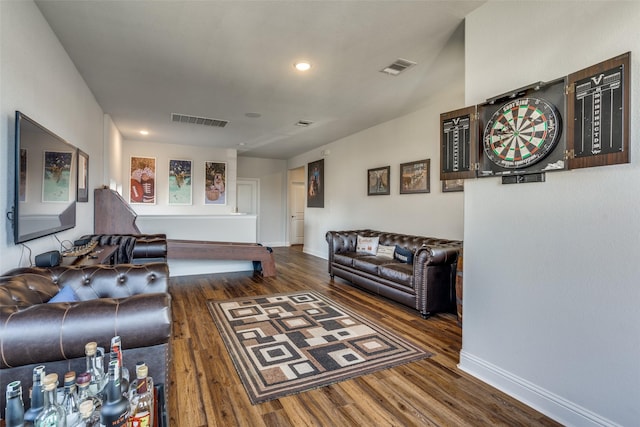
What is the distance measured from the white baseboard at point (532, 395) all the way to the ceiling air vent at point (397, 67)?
8.77 feet

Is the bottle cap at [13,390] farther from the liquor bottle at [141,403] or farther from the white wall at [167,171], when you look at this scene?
the white wall at [167,171]

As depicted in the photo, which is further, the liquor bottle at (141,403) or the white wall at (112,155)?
the white wall at (112,155)

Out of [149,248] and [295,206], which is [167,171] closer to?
[149,248]

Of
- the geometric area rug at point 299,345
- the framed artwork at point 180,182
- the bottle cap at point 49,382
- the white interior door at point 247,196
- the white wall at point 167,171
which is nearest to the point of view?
the bottle cap at point 49,382

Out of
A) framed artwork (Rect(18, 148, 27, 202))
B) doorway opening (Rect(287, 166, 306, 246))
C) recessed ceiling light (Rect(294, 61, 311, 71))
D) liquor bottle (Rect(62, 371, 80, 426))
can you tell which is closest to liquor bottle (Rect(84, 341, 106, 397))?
liquor bottle (Rect(62, 371, 80, 426))

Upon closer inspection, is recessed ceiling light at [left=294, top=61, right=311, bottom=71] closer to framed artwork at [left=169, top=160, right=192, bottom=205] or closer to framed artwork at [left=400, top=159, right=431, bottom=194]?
framed artwork at [left=400, top=159, right=431, bottom=194]

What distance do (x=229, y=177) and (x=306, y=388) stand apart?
21.1 ft

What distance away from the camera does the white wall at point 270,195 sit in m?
9.32

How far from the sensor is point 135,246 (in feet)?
13.6

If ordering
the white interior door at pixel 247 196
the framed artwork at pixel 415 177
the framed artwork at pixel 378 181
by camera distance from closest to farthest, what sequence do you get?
1. the framed artwork at pixel 415 177
2. the framed artwork at pixel 378 181
3. the white interior door at pixel 247 196

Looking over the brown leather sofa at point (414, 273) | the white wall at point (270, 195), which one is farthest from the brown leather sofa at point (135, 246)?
the white wall at point (270, 195)

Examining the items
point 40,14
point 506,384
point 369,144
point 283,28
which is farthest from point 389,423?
point 369,144

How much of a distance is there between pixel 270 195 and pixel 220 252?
14.7 feet

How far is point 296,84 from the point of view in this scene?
3752 millimetres
